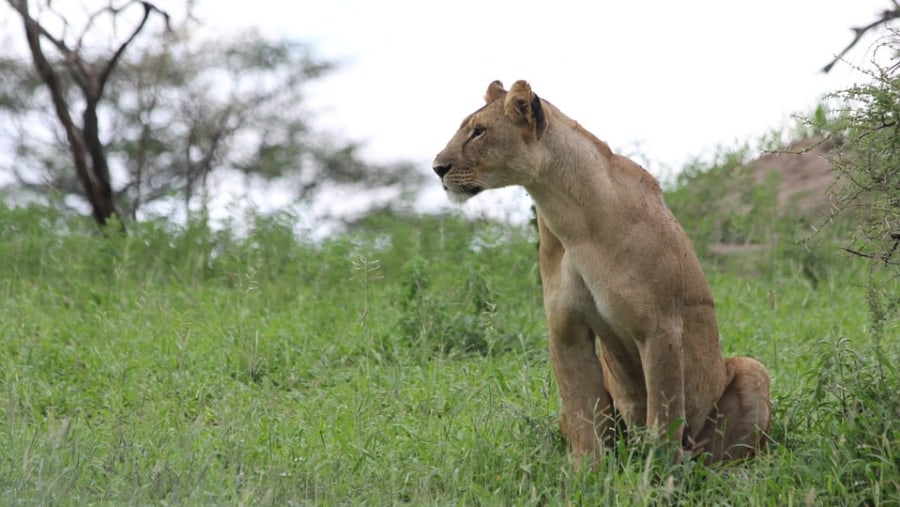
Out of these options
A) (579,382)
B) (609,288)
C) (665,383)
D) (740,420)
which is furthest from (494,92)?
(740,420)

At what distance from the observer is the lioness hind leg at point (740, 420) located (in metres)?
5.73

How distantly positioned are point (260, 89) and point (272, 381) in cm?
1154

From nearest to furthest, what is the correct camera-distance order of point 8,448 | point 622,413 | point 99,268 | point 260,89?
point 8,448 → point 622,413 → point 99,268 → point 260,89

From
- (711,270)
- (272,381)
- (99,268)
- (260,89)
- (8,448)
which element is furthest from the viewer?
(260,89)

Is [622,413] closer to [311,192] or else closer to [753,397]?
[753,397]

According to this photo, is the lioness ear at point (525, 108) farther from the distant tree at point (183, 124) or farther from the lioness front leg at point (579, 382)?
the distant tree at point (183, 124)

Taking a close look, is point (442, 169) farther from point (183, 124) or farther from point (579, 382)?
point (183, 124)

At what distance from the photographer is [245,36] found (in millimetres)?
18516

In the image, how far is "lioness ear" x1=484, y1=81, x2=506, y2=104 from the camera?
5.69 metres

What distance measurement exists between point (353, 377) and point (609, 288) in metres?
2.28

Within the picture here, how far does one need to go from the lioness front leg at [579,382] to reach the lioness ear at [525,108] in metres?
0.76

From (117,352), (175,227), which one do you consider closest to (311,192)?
(175,227)

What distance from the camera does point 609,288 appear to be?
5258 mm

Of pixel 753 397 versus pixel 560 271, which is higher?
pixel 560 271
